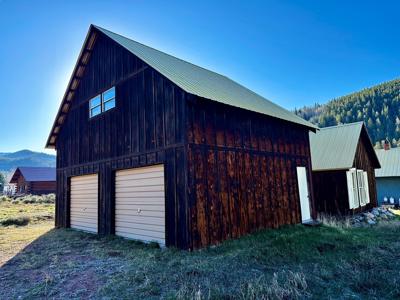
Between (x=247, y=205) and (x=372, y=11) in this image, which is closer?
(x=247, y=205)

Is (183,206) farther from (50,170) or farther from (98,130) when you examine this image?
(50,170)

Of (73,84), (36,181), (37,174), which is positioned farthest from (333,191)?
(37,174)

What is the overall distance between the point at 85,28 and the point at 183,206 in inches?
362

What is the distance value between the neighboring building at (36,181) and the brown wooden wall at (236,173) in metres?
50.0

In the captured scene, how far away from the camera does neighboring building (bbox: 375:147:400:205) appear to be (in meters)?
25.0

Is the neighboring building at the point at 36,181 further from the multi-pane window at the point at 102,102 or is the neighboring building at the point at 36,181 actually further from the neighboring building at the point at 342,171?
the neighboring building at the point at 342,171

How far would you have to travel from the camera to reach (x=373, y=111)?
79.6 m

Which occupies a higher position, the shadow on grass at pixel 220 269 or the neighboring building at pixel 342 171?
the neighboring building at pixel 342 171

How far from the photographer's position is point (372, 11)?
1319 cm

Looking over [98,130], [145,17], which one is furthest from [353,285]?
[145,17]

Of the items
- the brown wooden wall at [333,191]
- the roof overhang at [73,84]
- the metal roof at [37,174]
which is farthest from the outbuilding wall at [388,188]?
the metal roof at [37,174]

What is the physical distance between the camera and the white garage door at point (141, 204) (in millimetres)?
8523

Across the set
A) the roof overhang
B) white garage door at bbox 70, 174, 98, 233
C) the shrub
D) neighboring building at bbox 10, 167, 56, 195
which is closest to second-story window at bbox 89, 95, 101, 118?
the roof overhang

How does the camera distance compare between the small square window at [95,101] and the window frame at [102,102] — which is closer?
the window frame at [102,102]
